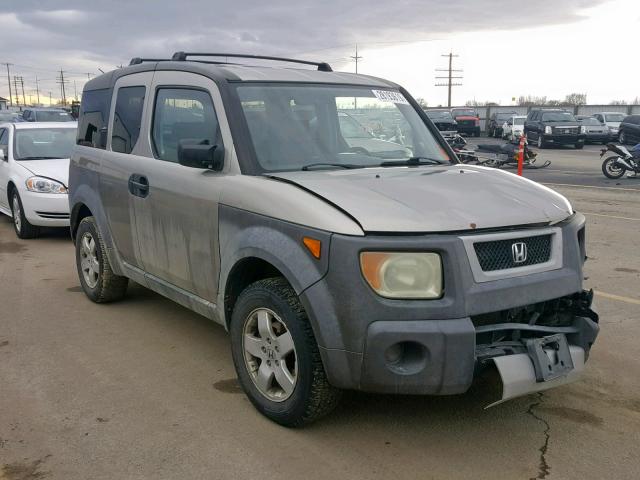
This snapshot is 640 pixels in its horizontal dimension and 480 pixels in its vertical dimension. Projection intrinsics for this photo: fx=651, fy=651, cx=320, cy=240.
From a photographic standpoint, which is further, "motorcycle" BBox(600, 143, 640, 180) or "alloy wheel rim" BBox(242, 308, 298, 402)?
"motorcycle" BBox(600, 143, 640, 180)

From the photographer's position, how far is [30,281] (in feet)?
22.2

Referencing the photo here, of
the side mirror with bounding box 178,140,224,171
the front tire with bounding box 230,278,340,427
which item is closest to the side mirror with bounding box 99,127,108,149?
the side mirror with bounding box 178,140,224,171

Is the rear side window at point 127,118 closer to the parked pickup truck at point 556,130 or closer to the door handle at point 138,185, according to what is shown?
the door handle at point 138,185

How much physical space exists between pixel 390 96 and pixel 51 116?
2282cm

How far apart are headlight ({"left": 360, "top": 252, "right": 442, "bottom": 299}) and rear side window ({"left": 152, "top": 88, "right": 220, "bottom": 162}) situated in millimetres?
1491

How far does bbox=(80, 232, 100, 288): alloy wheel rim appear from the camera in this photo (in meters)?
5.72

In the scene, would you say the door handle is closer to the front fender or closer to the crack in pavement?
the front fender

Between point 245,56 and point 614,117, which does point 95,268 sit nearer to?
point 245,56

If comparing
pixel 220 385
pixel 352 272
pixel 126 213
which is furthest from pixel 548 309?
pixel 126 213

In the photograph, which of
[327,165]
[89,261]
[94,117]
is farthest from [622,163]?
[327,165]

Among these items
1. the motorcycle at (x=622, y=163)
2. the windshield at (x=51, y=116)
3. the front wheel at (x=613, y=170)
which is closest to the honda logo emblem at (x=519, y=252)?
the motorcycle at (x=622, y=163)

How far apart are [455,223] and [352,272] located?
0.54 metres

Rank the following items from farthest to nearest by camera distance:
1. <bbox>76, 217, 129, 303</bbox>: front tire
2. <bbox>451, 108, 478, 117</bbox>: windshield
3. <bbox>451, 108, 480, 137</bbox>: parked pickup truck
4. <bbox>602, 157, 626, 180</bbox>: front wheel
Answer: <bbox>451, 108, 478, 117</bbox>: windshield
<bbox>451, 108, 480, 137</bbox>: parked pickup truck
<bbox>602, 157, 626, 180</bbox>: front wheel
<bbox>76, 217, 129, 303</bbox>: front tire

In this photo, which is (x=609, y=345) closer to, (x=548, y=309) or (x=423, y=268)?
(x=548, y=309)
